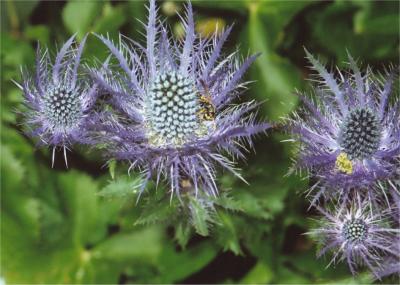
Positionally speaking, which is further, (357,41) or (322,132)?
(357,41)

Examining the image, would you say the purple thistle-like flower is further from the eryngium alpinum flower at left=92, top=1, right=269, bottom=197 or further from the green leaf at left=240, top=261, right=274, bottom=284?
the green leaf at left=240, top=261, right=274, bottom=284

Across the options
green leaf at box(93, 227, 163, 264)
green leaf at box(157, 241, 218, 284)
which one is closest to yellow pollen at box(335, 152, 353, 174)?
green leaf at box(157, 241, 218, 284)

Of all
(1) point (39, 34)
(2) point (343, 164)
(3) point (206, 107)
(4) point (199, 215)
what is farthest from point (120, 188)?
(1) point (39, 34)

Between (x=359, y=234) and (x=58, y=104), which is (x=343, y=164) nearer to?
(x=359, y=234)

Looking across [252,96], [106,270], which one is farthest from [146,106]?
[106,270]

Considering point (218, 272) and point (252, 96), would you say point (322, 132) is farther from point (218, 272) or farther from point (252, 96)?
point (218, 272)

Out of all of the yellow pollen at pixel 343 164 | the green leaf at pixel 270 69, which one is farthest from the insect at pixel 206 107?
the green leaf at pixel 270 69
